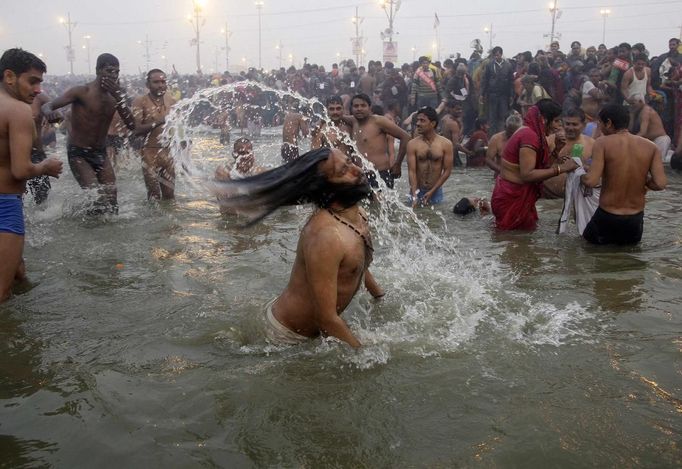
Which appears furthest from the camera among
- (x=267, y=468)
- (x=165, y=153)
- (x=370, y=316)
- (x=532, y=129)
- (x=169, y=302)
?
(x=165, y=153)

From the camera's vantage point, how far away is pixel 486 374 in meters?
3.35

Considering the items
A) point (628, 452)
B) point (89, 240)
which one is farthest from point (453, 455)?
point (89, 240)

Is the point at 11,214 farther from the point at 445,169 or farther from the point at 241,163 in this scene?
the point at 445,169

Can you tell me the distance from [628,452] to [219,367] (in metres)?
2.15

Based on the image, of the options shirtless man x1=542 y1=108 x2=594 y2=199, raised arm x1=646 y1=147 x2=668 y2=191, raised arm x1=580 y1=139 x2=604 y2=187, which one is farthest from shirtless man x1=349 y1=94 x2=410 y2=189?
raised arm x1=646 y1=147 x2=668 y2=191

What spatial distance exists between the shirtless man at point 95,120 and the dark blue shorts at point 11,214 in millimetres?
2883

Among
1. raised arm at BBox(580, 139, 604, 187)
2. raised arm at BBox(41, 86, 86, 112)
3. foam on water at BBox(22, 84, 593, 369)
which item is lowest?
foam on water at BBox(22, 84, 593, 369)

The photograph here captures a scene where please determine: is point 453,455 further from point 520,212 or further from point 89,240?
point 89,240

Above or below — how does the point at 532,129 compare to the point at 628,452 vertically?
above

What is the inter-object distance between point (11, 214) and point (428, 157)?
502cm

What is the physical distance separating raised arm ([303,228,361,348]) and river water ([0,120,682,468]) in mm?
486

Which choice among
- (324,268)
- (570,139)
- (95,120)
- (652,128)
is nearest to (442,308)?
(324,268)

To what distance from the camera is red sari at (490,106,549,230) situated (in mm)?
6344

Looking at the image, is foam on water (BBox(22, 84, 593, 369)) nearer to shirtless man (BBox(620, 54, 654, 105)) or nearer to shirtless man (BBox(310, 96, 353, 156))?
shirtless man (BBox(310, 96, 353, 156))
